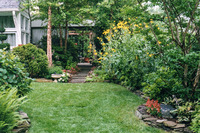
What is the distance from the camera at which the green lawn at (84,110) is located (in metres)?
4.28

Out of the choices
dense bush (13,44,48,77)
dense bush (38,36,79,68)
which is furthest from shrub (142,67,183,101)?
dense bush (38,36,79,68)

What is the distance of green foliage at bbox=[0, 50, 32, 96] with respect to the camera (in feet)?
13.2

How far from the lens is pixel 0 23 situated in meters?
13.8

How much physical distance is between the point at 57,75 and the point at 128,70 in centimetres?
366

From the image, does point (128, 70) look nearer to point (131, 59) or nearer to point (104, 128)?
point (131, 59)

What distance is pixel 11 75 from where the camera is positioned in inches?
167

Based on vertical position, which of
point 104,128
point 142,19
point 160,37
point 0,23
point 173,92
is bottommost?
point 104,128

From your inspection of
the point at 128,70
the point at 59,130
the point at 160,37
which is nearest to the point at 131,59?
the point at 128,70

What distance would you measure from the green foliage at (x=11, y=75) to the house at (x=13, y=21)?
9.38 meters

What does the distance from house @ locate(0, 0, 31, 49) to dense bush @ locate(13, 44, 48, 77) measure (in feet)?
13.0

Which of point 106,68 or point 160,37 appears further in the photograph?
point 106,68

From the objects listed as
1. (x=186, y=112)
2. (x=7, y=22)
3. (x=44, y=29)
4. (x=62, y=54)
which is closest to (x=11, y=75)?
(x=186, y=112)

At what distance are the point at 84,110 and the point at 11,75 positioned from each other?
202 centimetres

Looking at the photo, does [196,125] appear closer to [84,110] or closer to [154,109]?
[154,109]
